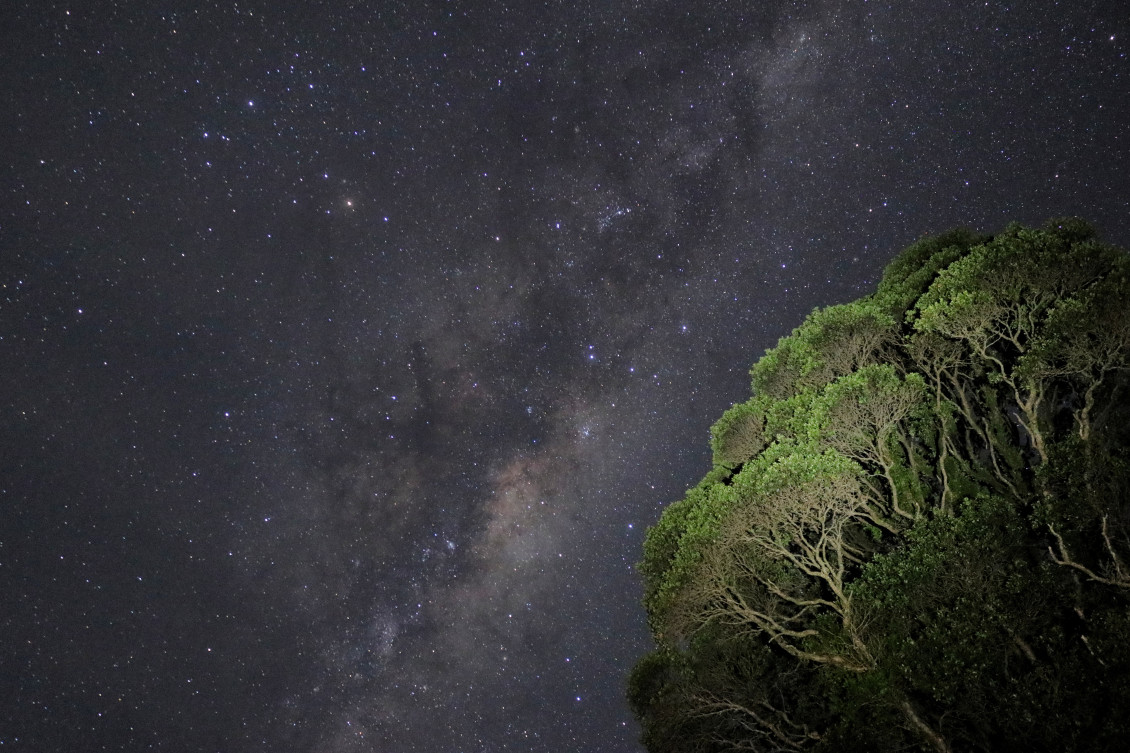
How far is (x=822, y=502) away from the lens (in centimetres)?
1140

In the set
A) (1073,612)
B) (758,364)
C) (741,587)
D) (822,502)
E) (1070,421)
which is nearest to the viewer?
(1073,612)

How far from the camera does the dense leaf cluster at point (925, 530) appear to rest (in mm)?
9273

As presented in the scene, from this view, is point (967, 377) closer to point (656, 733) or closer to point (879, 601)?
point (879, 601)

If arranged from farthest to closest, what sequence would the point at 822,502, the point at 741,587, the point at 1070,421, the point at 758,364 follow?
the point at 758,364 → the point at 1070,421 → the point at 741,587 → the point at 822,502

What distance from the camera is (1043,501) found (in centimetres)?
1016

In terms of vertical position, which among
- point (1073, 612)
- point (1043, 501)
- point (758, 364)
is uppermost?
point (758, 364)

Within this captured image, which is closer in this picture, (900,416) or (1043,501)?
(1043,501)

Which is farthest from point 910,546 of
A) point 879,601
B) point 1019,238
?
point 1019,238

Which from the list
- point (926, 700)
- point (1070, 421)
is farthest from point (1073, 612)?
point (1070, 421)

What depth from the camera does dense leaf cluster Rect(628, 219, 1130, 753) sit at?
30.4 ft

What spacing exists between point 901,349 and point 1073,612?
258 inches

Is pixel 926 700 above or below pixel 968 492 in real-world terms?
below

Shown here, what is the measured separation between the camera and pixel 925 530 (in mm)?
10828

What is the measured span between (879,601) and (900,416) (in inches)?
161
